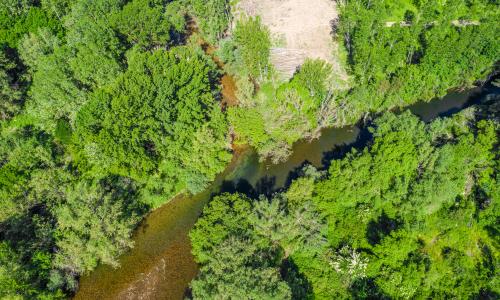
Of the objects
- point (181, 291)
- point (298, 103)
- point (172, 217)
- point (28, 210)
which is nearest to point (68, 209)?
point (28, 210)

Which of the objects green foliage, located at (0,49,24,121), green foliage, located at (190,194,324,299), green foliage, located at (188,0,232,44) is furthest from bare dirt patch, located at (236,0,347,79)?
green foliage, located at (0,49,24,121)

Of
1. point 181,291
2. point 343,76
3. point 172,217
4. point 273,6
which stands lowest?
point 181,291

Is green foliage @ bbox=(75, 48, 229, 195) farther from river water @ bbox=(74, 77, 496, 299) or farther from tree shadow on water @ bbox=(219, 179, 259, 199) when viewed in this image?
river water @ bbox=(74, 77, 496, 299)

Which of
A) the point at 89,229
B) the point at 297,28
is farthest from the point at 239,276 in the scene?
the point at 297,28

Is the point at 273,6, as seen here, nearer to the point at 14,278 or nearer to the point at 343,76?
the point at 343,76

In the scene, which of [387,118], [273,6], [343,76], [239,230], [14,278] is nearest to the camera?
[14,278]

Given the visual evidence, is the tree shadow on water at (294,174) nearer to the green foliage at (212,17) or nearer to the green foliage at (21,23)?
the green foliage at (212,17)
